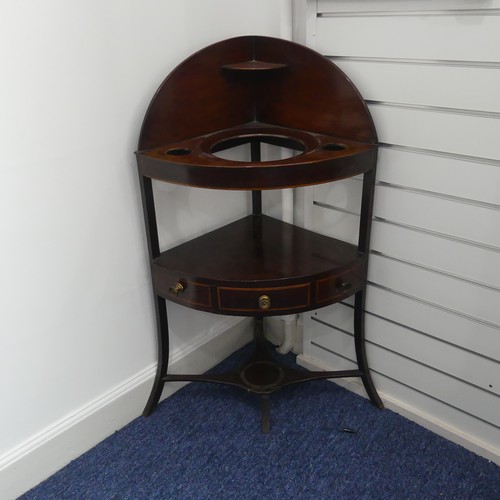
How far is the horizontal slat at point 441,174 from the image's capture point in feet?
3.66

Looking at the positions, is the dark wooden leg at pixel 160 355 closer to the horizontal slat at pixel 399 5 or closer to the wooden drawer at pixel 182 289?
the wooden drawer at pixel 182 289

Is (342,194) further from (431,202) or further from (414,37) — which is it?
(414,37)

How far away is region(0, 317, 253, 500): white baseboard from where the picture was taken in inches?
49.6

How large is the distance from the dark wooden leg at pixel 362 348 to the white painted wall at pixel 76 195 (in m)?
0.53

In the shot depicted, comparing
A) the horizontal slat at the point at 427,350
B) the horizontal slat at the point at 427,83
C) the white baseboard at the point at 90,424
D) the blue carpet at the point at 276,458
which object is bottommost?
the blue carpet at the point at 276,458

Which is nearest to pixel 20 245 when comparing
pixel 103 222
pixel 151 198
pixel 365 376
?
pixel 103 222

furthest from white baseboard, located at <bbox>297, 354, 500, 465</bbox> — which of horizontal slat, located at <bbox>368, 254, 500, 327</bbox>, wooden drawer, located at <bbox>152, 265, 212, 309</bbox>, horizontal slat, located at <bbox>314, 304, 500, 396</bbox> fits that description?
wooden drawer, located at <bbox>152, 265, 212, 309</bbox>

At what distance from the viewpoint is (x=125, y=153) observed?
1.25 m

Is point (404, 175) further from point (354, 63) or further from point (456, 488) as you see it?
point (456, 488)

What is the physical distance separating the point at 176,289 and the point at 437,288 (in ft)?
2.16

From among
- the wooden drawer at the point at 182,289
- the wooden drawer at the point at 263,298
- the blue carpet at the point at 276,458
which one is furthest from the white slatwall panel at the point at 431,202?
the wooden drawer at the point at 182,289

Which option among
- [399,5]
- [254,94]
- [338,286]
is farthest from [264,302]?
[399,5]

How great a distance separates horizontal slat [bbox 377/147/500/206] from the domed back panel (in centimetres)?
9

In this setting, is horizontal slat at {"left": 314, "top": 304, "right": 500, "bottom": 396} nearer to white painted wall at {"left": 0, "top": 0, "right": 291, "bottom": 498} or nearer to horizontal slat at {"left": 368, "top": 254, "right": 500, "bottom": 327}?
horizontal slat at {"left": 368, "top": 254, "right": 500, "bottom": 327}
